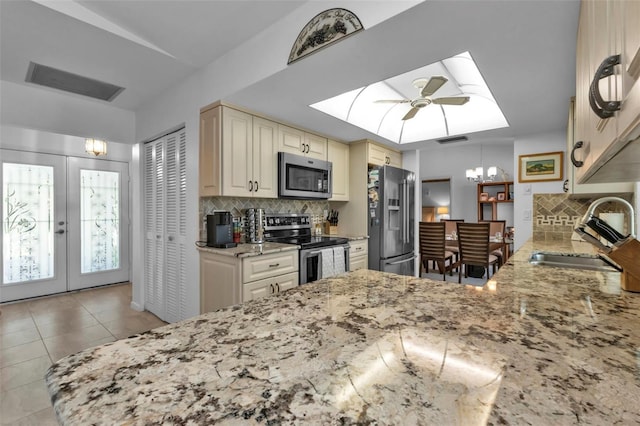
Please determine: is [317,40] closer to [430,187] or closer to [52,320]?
[52,320]

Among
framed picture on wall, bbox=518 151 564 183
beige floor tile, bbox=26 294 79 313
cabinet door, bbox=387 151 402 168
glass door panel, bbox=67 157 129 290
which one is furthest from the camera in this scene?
glass door panel, bbox=67 157 129 290

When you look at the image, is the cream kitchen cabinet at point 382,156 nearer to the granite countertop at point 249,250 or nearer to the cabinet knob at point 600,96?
the granite countertop at point 249,250

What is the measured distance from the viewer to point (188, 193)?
9.04ft

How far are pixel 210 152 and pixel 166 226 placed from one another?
1098 millimetres

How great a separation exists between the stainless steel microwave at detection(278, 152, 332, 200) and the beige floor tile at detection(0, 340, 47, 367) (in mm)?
2517

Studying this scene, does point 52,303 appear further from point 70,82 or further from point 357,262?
point 357,262

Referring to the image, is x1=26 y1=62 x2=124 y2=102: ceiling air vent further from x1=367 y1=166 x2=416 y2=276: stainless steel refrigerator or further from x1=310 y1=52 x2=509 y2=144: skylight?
x1=367 y1=166 x2=416 y2=276: stainless steel refrigerator

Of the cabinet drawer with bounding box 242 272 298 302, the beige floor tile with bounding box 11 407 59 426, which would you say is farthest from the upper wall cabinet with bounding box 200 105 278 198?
the beige floor tile with bounding box 11 407 59 426

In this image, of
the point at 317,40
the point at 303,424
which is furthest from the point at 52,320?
the point at 303,424

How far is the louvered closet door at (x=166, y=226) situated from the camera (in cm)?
288

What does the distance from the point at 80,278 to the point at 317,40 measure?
4939 millimetres

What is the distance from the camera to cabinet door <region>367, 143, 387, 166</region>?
384 cm

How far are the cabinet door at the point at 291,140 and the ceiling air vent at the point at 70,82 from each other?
1619 millimetres

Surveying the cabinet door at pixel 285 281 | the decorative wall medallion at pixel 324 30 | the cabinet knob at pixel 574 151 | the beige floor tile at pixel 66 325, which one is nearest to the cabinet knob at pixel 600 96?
the cabinet knob at pixel 574 151
